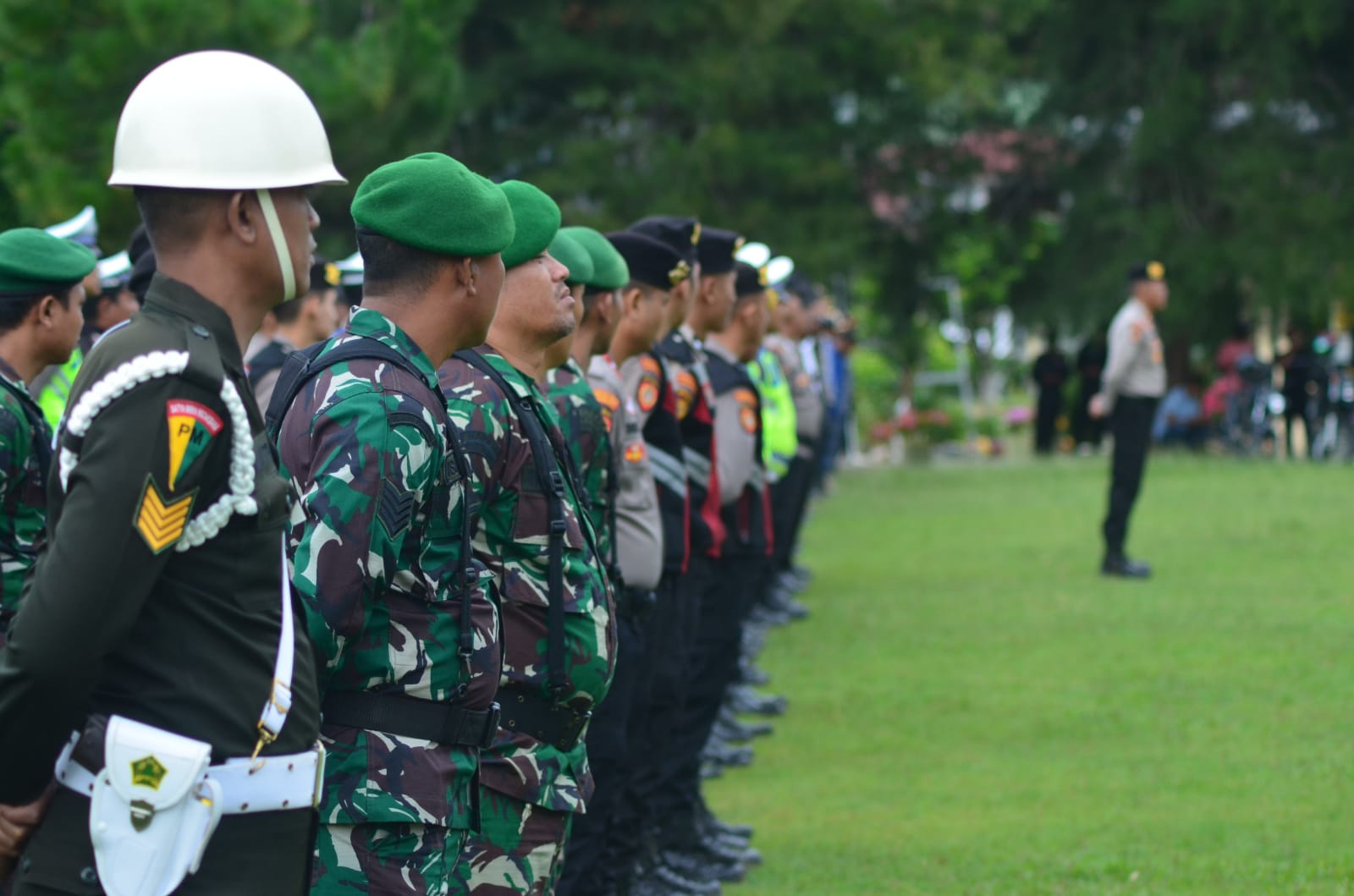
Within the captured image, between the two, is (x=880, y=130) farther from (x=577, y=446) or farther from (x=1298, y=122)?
(x=577, y=446)

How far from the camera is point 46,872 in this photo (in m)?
2.56

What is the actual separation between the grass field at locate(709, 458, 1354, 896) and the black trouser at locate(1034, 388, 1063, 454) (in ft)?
40.4

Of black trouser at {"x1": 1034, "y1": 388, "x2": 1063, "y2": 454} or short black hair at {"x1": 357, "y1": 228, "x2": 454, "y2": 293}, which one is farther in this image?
black trouser at {"x1": 1034, "y1": 388, "x2": 1063, "y2": 454}

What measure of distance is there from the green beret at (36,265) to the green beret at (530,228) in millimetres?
1515

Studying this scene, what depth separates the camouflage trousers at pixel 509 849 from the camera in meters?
3.79

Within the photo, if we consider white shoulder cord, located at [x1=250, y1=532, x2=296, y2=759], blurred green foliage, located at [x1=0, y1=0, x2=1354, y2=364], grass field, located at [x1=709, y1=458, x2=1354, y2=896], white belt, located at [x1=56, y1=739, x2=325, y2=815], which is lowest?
grass field, located at [x1=709, y1=458, x2=1354, y2=896]

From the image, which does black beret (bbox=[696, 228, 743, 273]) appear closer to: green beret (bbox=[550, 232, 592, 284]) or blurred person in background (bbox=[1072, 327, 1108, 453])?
green beret (bbox=[550, 232, 592, 284])

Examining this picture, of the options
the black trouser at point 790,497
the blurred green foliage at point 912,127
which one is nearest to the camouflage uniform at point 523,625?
the black trouser at point 790,497

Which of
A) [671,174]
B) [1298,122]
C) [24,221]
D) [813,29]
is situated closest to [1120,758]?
[24,221]

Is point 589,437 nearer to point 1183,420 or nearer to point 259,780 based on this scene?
point 259,780

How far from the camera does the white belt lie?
2.55 m

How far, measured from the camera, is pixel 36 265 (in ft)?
17.1

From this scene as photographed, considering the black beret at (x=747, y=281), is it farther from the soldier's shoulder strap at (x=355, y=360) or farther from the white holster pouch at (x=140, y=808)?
the white holster pouch at (x=140, y=808)

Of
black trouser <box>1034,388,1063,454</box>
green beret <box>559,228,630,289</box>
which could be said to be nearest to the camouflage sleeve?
green beret <box>559,228,630,289</box>
